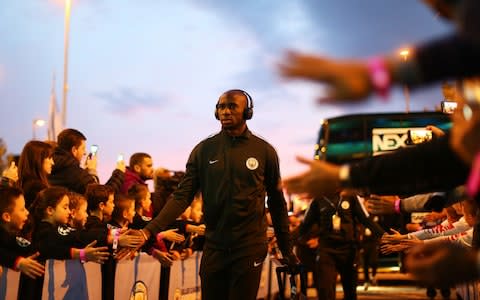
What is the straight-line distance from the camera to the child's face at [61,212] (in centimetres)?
627

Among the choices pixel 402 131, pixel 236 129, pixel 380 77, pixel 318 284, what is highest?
pixel 402 131

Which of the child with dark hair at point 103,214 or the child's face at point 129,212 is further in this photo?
the child's face at point 129,212

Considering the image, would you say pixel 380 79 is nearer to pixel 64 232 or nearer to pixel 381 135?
pixel 64 232

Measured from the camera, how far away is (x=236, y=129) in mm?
5543

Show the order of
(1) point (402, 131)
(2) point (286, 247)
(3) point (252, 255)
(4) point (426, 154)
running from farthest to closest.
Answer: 1. (1) point (402, 131)
2. (2) point (286, 247)
3. (3) point (252, 255)
4. (4) point (426, 154)

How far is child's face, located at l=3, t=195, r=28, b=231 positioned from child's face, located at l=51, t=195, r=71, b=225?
406 millimetres

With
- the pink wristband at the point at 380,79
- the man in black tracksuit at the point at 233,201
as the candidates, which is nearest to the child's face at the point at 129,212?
the man in black tracksuit at the point at 233,201

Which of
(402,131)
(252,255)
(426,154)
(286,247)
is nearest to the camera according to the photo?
(426,154)

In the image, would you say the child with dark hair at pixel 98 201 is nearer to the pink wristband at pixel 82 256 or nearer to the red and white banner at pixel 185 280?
the pink wristband at pixel 82 256

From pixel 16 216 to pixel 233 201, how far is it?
2016 mm

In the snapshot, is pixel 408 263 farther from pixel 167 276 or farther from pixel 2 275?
pixel 167 276

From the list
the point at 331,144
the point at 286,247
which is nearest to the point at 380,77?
the point at 286,247

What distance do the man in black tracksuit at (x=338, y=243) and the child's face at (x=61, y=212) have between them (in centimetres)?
518

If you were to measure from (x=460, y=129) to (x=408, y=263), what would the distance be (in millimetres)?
491
